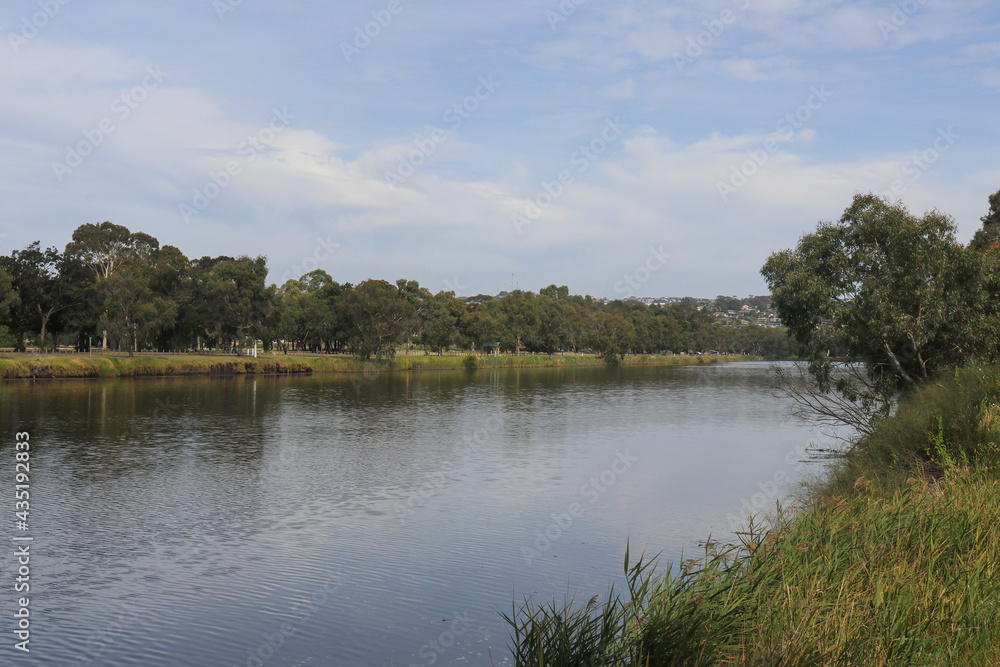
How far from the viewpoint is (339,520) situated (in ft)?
61.7

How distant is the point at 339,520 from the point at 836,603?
13817 mm

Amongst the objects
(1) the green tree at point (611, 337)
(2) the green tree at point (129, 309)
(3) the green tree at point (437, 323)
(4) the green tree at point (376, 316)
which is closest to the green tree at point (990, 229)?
(4) the green tree at point (376, 316)

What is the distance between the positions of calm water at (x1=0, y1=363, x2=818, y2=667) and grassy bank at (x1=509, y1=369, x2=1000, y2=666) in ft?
10.5

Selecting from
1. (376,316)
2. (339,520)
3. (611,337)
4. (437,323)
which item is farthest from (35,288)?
(611,337)

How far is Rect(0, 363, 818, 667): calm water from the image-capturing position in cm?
1177

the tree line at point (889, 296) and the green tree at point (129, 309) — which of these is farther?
the green tree at point (129, 309)

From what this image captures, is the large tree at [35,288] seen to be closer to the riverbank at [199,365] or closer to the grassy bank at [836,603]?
the riverbank at [199,365]

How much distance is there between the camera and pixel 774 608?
8086 millimetres

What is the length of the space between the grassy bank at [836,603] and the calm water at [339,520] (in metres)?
3.20

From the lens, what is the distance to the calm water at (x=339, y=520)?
38.6ft

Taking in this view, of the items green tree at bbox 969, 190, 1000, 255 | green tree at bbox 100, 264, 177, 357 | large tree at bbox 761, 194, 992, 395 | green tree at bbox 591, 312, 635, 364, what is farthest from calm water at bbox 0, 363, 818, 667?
green tree at bbox 591, 312, 635, 364

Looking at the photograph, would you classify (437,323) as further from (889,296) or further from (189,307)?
(889,296)

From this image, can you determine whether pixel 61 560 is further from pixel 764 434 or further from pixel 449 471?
pixel 764 434

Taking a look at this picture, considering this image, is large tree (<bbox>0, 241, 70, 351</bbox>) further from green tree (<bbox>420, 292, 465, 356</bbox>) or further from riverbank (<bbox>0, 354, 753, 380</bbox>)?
green tree (<bbox>420, 292, 465, 356</bbox>)
